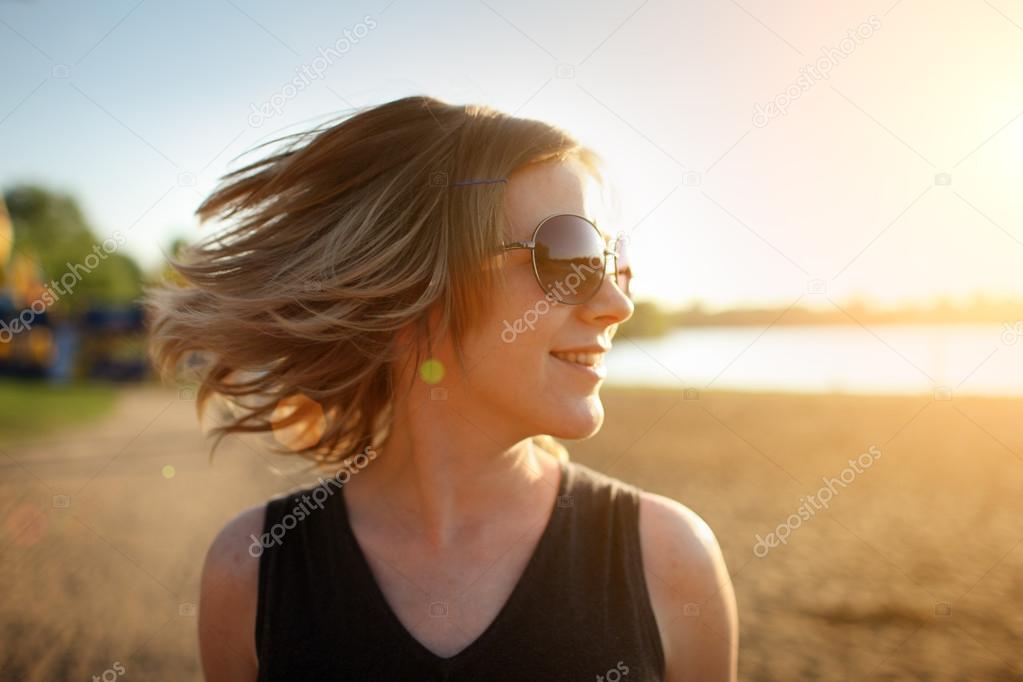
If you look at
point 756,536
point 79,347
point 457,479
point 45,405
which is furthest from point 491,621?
point 79,347

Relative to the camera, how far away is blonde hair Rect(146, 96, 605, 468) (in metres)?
2.01

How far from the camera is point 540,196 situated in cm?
201

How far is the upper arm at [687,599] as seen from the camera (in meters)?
1.81

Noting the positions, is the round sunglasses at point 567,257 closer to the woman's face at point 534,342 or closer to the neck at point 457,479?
the woman's face at point 534,342

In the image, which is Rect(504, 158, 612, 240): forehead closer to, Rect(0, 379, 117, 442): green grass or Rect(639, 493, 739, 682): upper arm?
Rect(639, 493, 739, 682): upper arm

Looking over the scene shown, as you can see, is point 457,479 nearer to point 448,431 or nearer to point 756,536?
point 448,431

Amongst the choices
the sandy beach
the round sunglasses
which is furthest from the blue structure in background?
the round sunglasses

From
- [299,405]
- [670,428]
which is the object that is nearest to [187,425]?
[670,428]

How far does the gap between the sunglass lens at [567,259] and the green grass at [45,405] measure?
1484 cm

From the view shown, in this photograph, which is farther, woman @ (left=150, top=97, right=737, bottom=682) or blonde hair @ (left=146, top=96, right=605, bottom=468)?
blonde hair @ (left=146, top=96, right=605, bottom=468)

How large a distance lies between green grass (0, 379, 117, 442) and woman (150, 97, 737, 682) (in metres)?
14.0

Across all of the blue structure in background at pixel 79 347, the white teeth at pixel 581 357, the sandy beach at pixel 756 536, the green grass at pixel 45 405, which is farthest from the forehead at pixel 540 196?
the blue structure in background at pixel 79 347

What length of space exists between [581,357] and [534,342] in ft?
0.58

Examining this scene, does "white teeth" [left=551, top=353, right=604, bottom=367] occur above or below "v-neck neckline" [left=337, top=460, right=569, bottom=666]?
above
